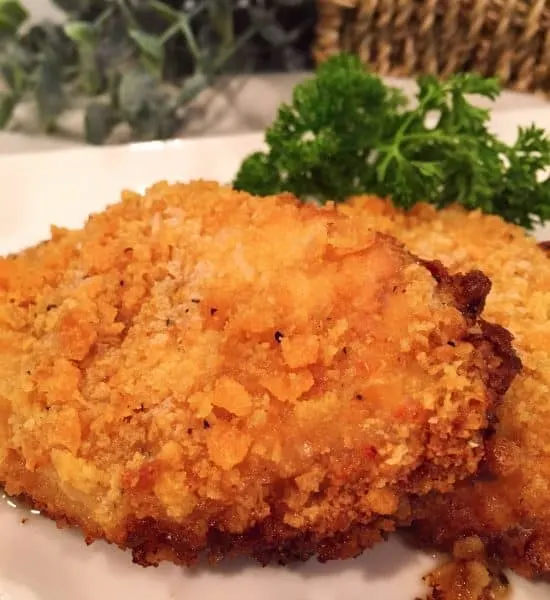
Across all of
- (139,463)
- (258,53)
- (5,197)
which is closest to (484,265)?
(139,463)

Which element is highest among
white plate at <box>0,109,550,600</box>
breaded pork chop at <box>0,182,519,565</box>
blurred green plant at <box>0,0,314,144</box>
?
breaded pork chop at <box>0,182,519,565</box>

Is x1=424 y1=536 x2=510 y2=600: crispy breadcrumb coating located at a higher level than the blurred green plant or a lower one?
lower

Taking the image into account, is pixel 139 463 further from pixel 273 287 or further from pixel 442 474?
pixel 442 474

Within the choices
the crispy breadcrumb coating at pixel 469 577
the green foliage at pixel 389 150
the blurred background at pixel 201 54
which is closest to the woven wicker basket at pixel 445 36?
the blurred background at pixel 201 54

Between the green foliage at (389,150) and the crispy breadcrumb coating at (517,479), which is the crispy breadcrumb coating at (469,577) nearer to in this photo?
the crispy breadcrumb coating at (517,479)

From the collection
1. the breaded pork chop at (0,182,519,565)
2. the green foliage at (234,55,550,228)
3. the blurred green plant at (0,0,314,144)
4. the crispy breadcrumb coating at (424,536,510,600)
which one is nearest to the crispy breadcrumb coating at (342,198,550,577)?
the crispy breadcrumb coating at (424,536,510,600)

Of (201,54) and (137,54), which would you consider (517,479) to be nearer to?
(201,54)

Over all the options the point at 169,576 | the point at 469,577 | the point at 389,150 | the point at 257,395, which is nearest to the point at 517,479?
the point at 469,577

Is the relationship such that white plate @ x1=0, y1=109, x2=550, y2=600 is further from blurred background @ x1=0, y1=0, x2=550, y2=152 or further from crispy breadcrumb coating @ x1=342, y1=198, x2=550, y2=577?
blurred background @ x1=0, y1=0, x2=550, y2=152
